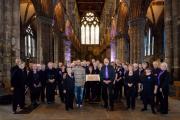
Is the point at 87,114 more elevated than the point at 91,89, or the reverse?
the point at 91,89

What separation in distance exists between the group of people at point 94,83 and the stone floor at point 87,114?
0.41 metres

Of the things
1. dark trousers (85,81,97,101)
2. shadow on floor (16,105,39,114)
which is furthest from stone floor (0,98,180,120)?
dark trousers (85,81,97,101)

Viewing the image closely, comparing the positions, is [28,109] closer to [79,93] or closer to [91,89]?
[79,93]

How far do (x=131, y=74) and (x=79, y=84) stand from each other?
2182 mm

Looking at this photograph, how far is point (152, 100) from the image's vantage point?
1351 centimetres

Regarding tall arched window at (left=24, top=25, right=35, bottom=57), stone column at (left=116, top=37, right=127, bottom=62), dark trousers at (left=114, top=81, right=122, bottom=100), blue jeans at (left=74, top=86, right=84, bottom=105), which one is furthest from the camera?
tall arched window at (left=24, top=25, right=35, bottom=57)

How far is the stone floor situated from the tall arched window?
2918 centimetres

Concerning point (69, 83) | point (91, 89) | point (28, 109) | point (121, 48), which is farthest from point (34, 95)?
point (121, 48)

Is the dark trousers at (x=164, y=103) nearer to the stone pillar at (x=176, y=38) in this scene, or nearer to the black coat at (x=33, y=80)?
the black coat at (x=33, y=80)

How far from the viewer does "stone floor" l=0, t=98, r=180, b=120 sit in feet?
38.9

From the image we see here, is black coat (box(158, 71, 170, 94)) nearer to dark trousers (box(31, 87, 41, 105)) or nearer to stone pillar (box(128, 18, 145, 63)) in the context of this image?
dark trousers (box(31, 87, 41, 105))

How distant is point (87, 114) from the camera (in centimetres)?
1284

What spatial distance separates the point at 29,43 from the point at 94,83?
2859 centimetres

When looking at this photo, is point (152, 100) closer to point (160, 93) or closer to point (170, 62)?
point (160, 93)
